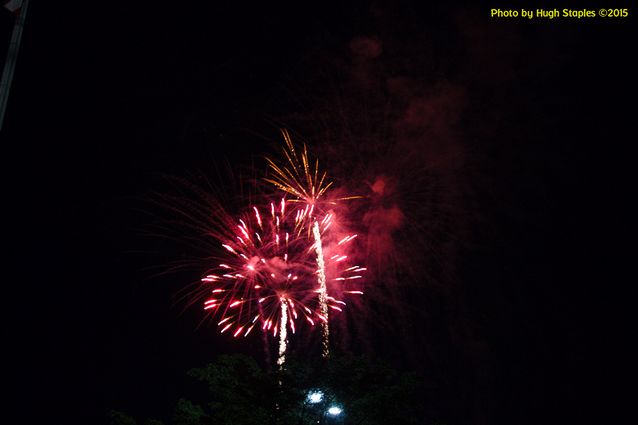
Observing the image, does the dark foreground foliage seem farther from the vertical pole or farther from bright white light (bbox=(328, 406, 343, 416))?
the vertical pole

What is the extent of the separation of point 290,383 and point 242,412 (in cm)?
96

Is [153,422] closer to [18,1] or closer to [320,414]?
[320,414]

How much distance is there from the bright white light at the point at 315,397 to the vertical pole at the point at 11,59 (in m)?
6.29

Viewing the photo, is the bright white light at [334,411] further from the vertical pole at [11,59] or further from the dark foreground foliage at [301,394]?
the vertical pole at [11,59]

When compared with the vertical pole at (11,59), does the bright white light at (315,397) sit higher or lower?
lower

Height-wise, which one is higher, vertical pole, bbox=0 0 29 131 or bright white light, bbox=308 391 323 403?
vertical pole, bbox=0 0 29 131

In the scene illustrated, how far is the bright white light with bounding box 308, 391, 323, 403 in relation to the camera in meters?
9.44

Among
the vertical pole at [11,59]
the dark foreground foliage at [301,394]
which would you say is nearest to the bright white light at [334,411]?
the dark foreground foliage at [301,394]

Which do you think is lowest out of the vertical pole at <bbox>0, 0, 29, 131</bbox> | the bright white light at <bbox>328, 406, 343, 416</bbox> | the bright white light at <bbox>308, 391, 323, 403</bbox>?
the bright white light at <bbox>328, 406, 343, 416</bbox>

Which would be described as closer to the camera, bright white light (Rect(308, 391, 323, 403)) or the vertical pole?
the vertical pole

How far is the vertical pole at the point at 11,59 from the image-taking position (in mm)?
8258

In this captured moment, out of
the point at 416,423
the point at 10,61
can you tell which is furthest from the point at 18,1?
the point at 416,423

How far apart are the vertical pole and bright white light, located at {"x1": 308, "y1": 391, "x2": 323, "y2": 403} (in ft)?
20.7

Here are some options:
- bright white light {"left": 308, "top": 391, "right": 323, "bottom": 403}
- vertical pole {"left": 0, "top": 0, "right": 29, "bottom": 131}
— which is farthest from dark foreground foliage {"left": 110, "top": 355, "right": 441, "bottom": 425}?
vertical pole {"left": 0, "top": 0, "right": 29, "bottom": 131}
